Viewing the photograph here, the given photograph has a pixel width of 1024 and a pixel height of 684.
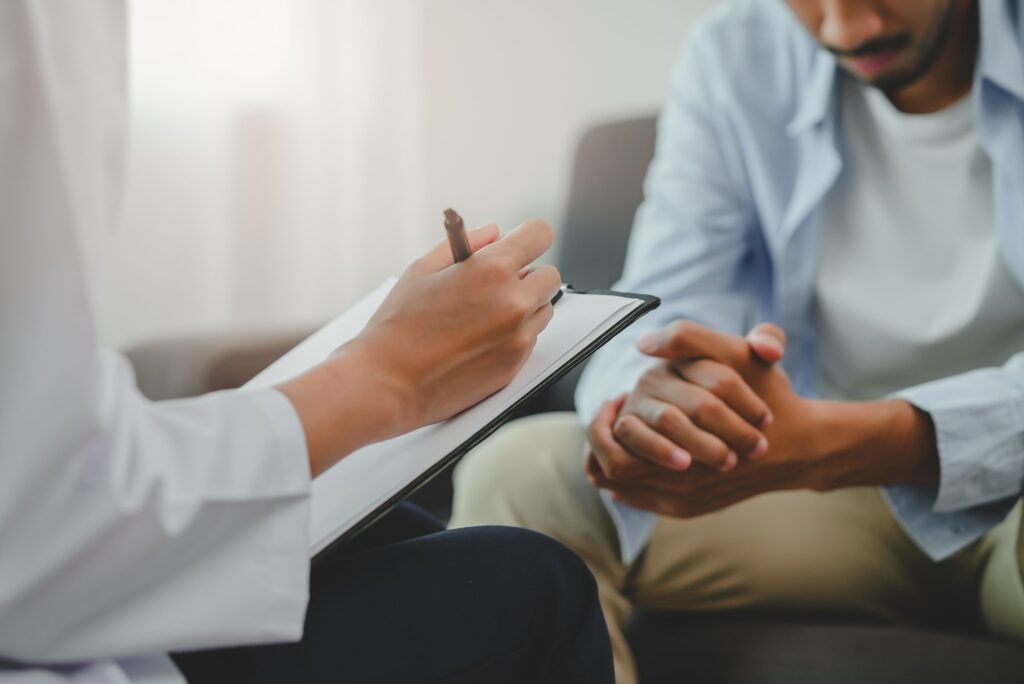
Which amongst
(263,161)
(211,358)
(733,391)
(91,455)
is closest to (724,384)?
(733,391)

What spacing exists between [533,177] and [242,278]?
0.65m

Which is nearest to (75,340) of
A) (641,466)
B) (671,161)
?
(641,466)

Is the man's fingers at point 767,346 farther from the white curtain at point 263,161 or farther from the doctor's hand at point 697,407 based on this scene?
the white curtain at point 263,161

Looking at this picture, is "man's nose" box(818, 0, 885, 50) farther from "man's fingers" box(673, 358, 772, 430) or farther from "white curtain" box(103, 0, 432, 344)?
"white curtain" box(103, 0, 432, 344)

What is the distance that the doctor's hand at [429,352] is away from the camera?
1.63ft

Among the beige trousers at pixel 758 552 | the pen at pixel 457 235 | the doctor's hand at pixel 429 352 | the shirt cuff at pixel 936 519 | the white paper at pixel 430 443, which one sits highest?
the pen at pixel 457 235

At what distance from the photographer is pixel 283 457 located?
462 millimetres

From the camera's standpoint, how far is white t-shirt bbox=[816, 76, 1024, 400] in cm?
102

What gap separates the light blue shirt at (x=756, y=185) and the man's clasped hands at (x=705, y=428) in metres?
0.10

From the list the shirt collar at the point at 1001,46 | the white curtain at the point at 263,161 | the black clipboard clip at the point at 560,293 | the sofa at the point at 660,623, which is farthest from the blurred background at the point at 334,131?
the black clipboard clip at the point at 560,293

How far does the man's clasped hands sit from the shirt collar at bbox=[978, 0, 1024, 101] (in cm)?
36

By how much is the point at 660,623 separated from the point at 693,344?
12.2 inches

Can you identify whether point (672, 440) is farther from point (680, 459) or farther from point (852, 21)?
point (852, 21)

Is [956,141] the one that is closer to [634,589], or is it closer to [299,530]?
[634,589]
